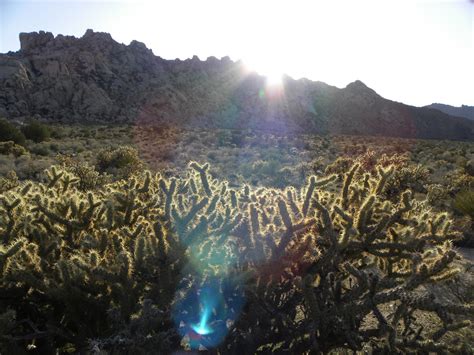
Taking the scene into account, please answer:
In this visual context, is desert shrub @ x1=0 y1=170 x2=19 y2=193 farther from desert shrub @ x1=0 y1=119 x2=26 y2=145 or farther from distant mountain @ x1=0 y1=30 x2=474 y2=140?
distant mountain @ x1=0 y1=30 x2=474 y2=140

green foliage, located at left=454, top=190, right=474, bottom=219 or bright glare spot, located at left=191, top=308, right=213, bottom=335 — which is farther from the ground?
bright glare spot, located at left=191, top=308, right=213, bottom=335

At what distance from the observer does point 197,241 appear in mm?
3609

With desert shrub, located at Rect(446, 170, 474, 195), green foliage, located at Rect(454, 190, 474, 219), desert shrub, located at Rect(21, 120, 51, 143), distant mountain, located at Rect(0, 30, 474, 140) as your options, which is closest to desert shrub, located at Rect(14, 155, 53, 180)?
desert shrub, located at Rect(21, 120, 51, 143)

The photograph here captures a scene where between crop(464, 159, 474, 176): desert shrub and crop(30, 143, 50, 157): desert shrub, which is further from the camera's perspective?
crop(30, 143, 50, 157): desert shrub

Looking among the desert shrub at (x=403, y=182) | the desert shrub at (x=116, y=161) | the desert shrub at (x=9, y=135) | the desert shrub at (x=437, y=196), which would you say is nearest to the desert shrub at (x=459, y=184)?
the desert shrub at (x=403, y=182)

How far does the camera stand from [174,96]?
8056 centimetres

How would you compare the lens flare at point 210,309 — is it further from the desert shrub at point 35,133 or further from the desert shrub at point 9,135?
the desert shrub at point 35,133

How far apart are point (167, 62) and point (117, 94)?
22240 millimetres

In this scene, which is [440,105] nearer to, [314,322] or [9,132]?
[9,132]

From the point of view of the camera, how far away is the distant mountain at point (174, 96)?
67.8 meters

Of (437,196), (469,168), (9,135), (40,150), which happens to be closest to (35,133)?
(9,135)

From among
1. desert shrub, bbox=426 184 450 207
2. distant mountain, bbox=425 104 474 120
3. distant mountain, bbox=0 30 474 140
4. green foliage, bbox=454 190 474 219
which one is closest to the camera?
green foliage, bbox=454 190 474 219

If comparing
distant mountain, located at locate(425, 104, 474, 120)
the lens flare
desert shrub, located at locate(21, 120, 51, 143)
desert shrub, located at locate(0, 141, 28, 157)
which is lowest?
desert shrub, located at locate(21, 120, 51, 143)

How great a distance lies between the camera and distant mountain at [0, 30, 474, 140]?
2667 inches
